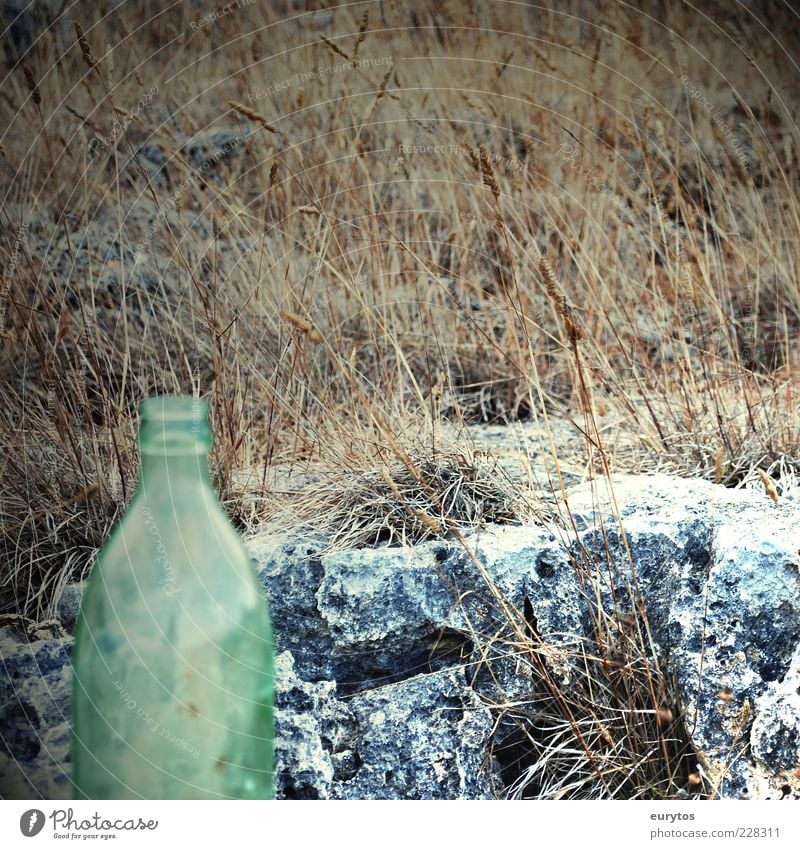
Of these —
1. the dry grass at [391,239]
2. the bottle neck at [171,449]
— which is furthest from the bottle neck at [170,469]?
the dry grass at [391,239]

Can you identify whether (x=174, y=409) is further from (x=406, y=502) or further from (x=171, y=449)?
(x=406, y=502)

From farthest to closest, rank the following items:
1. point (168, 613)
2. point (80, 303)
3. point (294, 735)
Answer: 1. point (80, 303)
2. point (294, 735)
3. point (168, 613)

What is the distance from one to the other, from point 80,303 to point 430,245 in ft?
1.37

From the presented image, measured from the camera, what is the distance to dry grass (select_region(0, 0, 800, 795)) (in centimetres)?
95

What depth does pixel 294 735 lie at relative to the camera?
85 centimetres

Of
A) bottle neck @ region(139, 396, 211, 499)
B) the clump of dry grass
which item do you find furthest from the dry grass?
bottle neck @ region(139, 396, 211, 499)

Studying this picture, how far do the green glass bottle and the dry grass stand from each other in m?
0.15

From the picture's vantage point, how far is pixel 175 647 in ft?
2.45

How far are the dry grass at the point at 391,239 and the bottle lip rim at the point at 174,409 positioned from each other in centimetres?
5

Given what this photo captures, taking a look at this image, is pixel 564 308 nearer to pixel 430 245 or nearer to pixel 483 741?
pixel 430 245

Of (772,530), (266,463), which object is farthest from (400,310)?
(772,530)

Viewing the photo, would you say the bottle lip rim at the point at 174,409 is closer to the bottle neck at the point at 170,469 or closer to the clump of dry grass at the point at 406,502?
the bottle neck at the point at 170,469

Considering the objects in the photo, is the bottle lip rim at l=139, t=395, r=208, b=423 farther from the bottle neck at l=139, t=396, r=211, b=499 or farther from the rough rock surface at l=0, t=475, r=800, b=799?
the rough rock surface at l=0, t=475, r=800, b=799

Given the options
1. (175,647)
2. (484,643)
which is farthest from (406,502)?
(175,647)
